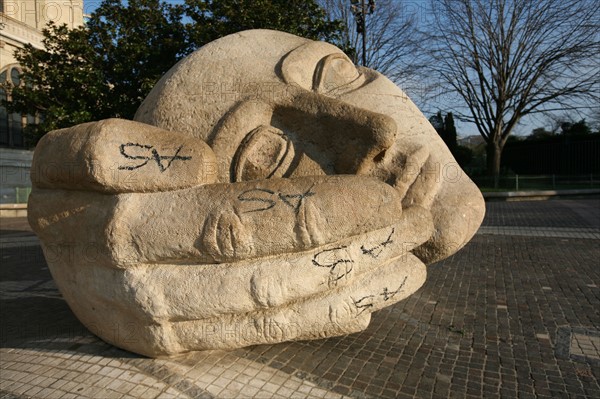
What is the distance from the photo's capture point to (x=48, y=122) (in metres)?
9.97

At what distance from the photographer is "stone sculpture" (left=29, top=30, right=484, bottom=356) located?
9.62 feet

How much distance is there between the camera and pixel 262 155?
359cm

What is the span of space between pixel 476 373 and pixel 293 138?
245 centimetres

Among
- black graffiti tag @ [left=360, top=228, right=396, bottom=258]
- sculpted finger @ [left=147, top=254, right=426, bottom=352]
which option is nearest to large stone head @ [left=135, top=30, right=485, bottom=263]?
black graffiti tag @ [left=360, top=228, right=396, bottom=258]

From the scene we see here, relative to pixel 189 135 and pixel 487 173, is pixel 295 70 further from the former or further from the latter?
pixel 487 173

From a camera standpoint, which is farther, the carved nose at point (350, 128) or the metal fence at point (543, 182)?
the metal fence at point (543, 182)

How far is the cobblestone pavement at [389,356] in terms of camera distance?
2.99m

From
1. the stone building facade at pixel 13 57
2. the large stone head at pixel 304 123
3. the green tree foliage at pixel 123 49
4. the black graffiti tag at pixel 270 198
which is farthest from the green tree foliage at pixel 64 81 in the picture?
the black graffiti tag at pixel 270 198

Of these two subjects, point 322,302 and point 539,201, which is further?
point 539,201

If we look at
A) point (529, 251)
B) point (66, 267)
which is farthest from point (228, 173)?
point (529, 251)

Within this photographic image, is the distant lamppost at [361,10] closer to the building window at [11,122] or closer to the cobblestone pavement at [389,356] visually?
the cobblestone pavement at [389,356]

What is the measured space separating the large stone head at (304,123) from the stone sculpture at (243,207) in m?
0.01

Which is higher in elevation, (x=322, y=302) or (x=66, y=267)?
(x=66, y=267)

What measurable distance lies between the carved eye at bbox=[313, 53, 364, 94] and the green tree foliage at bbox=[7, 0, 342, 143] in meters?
7.39
